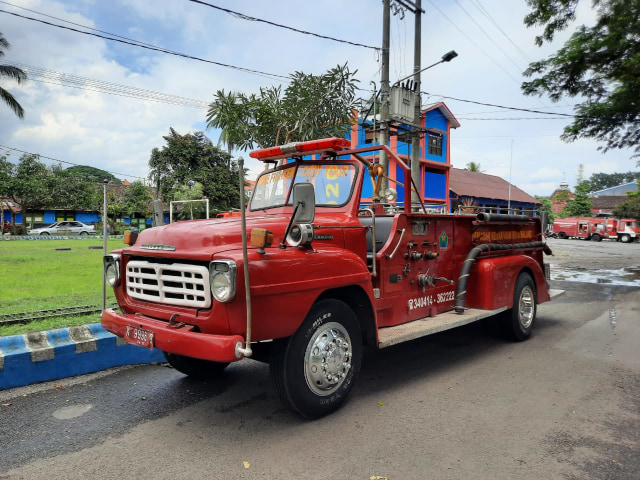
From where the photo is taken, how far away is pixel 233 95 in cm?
898

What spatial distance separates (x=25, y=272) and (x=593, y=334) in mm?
11414

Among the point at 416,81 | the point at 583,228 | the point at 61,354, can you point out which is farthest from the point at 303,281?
the point at 583,228

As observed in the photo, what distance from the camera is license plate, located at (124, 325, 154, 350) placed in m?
3.38

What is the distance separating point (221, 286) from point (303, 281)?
0.61m

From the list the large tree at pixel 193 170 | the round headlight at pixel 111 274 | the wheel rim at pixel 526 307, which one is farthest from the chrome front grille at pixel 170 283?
the large tree at pixel 193 170

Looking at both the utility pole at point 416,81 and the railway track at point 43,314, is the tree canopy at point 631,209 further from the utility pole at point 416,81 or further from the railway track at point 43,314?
the railway track at point 43,314

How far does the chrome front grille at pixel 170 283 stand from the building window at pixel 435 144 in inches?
1070

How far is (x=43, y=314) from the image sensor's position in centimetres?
604

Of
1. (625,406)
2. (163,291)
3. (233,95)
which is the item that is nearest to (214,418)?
(163,291)

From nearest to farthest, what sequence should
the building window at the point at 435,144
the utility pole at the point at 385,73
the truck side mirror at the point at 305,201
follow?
the truck side mirror at the point at 305,201, the utility pole at the point at 385,73, the building window at the point at 435,144

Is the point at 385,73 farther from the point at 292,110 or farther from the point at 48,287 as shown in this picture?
the point at 48,287

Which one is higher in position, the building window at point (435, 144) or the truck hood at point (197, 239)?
the building window at point (435, 144)

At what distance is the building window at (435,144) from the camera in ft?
95.7

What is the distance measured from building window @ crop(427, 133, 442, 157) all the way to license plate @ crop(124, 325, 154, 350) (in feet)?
90.2
